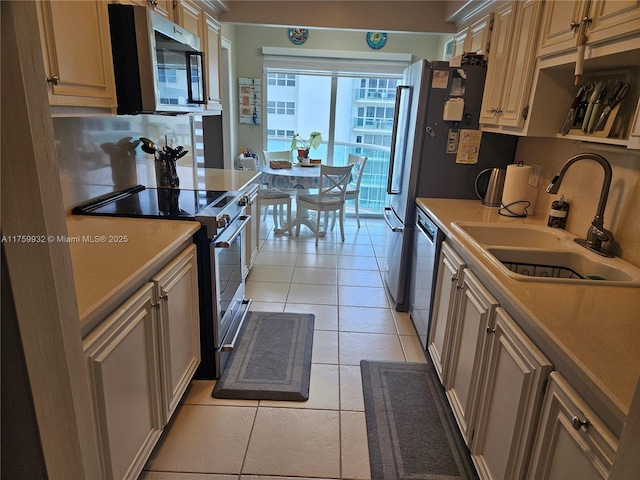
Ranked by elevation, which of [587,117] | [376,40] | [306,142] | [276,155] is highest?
[376,40]

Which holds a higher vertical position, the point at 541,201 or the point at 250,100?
the point at 250,100

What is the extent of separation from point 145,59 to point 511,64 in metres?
1.89

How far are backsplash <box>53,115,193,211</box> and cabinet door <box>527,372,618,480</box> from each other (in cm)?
208

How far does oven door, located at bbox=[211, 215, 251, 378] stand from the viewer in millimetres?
2111

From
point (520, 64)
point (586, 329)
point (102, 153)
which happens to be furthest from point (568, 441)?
point (102, 153)

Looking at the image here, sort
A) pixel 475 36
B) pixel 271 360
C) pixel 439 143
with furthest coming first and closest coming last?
pixel 475 36 < pixel 439 143 < pixel 271 360

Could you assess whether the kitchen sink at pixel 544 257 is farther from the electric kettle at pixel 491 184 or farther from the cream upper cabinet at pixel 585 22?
the cream upper cabinet at pixel 585 22

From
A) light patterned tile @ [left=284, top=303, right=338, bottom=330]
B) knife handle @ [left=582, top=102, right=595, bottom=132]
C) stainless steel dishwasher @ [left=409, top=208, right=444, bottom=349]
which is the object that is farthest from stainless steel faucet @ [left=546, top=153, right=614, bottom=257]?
light patterned tile @ [left=284, top=303, right=338, bottom=330]

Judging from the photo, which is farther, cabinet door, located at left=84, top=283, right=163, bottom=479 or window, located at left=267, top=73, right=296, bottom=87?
window, located at left=267, top=73, right=296, bottom=87

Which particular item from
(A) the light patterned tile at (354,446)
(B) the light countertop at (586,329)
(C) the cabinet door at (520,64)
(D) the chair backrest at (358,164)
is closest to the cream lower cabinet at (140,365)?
(A) the light patterned tile at (354,446)

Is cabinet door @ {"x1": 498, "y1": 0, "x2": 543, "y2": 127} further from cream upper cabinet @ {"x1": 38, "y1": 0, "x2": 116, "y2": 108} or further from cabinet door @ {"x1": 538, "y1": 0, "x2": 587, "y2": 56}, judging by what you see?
cream upper cabinet @ {"x1": 38, "y1": 0, "x2": 116, "y2": 108}

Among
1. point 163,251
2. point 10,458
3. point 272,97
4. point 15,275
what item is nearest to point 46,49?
point 163,251

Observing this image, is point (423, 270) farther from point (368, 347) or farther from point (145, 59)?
point (145, 59)

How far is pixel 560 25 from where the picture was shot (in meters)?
1.73
